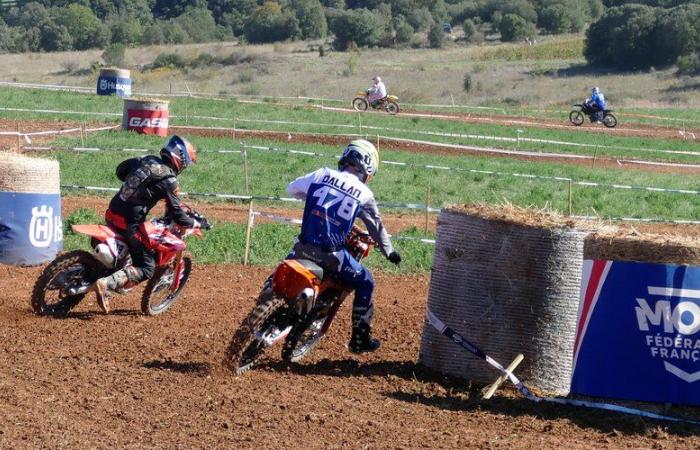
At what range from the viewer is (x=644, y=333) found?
7.58m

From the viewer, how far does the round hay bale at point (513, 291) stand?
25.9 ft

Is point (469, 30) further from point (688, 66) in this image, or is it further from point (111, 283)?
point (111, 283)

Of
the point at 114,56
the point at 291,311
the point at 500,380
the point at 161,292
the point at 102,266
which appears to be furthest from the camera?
the point at 114,56

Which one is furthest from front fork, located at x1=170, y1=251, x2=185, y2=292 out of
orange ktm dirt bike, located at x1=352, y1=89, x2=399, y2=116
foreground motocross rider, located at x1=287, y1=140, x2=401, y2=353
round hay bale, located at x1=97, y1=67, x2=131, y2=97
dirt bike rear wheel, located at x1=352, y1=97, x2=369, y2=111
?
round hay bale, located at x1=97, y1=67, x2=131, y2=97

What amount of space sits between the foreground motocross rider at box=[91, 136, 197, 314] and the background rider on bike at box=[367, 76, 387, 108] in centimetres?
3140

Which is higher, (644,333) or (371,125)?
(644,333)

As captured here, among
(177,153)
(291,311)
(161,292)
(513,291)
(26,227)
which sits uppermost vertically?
(177,153)

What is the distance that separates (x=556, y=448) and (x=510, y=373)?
1283mm

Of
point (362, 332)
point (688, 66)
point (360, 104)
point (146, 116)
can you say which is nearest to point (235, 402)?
point (362, 332)

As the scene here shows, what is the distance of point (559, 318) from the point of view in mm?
7922

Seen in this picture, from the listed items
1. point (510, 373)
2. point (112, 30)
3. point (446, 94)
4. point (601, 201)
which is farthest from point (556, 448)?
point (112, 30)

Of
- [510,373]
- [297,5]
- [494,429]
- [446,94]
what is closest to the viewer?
[494,429]

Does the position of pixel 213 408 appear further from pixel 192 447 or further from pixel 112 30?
pixel 112 30

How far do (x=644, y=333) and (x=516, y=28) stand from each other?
305 ft
